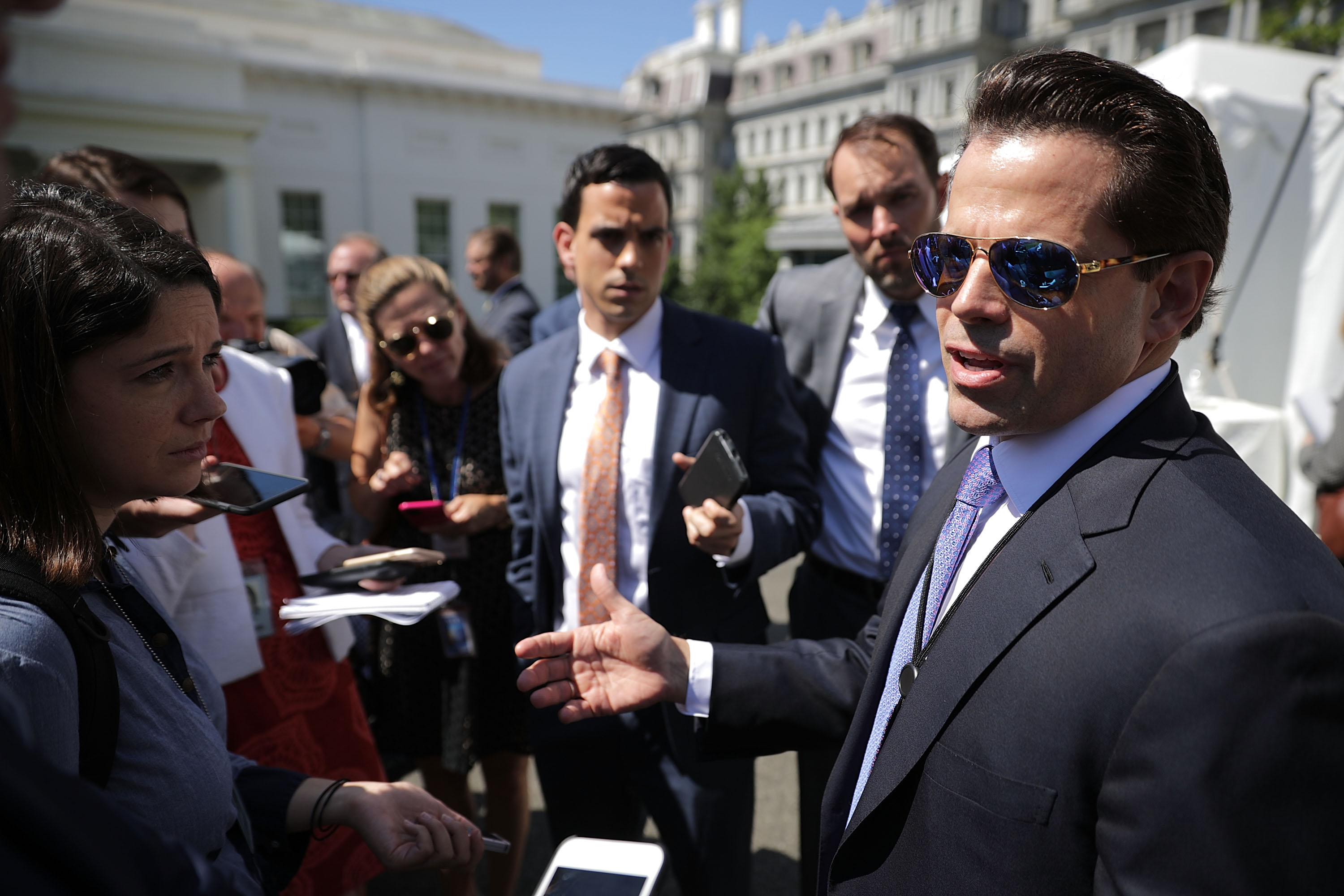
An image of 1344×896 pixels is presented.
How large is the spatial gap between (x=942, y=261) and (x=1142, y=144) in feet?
1.01

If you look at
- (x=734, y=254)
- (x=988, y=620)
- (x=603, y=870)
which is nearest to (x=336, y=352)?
(x=603, y=870)

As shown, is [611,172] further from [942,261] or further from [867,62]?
[867,62]

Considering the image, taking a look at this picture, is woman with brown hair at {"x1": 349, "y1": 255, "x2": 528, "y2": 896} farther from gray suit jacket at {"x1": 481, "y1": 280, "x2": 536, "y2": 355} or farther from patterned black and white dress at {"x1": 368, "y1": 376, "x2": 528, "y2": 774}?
gray suit jacket at {"x1": 481, "y1": 280, "x2": 536, "y2": 355}

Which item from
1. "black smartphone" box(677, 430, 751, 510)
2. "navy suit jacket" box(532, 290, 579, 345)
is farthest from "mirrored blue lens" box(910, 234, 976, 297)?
"navy suit jacket" box(532, 290, 579, 345)

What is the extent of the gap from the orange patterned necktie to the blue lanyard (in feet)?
2.26

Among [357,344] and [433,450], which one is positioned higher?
[357,344]

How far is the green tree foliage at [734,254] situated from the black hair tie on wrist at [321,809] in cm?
2874

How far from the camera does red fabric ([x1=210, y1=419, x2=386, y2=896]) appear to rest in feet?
6.91

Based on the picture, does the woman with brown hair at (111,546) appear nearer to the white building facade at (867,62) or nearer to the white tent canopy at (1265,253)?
the white tent canopy at (1265,253)

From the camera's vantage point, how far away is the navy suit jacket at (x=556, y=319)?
5.06 m

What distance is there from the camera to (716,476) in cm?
215

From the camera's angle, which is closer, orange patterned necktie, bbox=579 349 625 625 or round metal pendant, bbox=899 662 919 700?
round metal pendant, bbox=899 662 919 700

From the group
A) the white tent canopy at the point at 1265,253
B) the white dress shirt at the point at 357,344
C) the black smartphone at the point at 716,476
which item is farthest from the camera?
the white dress shirt at the point at 357,344

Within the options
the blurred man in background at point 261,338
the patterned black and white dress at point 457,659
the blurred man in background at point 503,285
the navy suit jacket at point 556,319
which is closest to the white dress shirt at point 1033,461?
the patterned black and white dress at point 457,659
